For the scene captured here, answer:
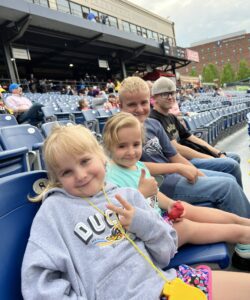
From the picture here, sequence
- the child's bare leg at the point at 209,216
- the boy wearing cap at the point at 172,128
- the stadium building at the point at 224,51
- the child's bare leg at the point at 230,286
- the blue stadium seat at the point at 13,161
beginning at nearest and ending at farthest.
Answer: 1. the child's bare leg at the point at 230,286
2. the child's bare leg at the point at 209,216
3. the blue stadium seat at the point at 13,161
4. the boy wearing cap at the point at 172,128
5. the stadium building at the point at 224,51

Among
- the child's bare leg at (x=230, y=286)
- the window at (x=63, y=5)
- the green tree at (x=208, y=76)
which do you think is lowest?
the child's bare leg at (x=230, y=286)

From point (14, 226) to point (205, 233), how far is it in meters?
0.85

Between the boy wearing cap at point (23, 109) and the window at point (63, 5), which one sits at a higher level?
the window at point (63, 5)

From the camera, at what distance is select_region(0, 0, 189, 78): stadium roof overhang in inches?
576

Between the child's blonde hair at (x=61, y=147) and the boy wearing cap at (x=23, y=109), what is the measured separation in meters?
4.77

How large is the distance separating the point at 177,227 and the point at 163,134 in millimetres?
856

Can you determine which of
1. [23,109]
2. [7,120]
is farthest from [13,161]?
[23,109]

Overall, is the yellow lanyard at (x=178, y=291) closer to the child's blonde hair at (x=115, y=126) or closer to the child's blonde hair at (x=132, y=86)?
the child's blonde hair at (x=115, y=126)

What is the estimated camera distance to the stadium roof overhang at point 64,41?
14641 mm

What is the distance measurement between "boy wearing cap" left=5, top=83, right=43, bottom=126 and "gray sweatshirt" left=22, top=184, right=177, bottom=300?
492cm

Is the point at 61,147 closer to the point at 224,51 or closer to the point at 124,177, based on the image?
the point at 124,177

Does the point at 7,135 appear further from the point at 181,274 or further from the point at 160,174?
the point at 181,274

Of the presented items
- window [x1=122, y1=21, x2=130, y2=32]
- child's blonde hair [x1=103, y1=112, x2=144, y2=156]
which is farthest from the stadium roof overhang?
child's blonde hair [x1=103, y1=112, x2=144, y2=156]

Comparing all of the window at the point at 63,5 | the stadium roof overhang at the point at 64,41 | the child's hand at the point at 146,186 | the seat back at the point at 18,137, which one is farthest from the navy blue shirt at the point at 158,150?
the window at the point at 63,5
